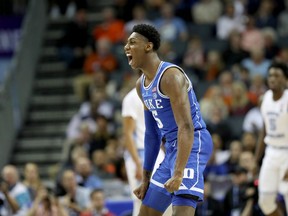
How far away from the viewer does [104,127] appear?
16656 millimetres

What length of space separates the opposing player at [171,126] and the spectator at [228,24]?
9750 mm

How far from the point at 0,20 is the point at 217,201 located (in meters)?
9.26

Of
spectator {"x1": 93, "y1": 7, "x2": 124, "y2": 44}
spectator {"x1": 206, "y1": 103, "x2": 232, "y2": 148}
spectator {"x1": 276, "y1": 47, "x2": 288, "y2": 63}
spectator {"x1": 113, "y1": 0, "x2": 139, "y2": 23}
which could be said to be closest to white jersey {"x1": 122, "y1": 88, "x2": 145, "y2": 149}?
spectator {"x1": 206, "y1": 103, "x2": 232, "y2": 148}

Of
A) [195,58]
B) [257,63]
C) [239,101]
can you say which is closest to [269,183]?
[239,101]

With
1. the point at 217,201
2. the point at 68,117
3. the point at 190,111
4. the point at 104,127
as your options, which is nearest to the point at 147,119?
the point at 190,111

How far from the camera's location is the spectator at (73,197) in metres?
13.5

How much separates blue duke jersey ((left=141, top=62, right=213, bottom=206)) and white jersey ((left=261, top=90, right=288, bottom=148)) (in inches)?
105

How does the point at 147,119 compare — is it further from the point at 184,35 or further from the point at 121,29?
the point at 121,29

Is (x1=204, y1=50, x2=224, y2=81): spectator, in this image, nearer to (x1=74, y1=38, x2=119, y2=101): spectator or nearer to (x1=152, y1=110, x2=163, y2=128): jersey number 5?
(x1=74, y1=38, x2=119, y2=101): spectator

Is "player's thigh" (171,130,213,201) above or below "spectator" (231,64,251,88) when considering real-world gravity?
below

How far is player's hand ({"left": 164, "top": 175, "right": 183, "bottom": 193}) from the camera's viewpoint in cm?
770

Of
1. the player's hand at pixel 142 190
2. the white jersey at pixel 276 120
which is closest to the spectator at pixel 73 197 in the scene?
the white jersey at pixel 276 120

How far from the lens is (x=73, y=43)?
63.8ft

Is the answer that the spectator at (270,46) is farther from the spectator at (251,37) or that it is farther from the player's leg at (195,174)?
the player's leg at (195,174)
